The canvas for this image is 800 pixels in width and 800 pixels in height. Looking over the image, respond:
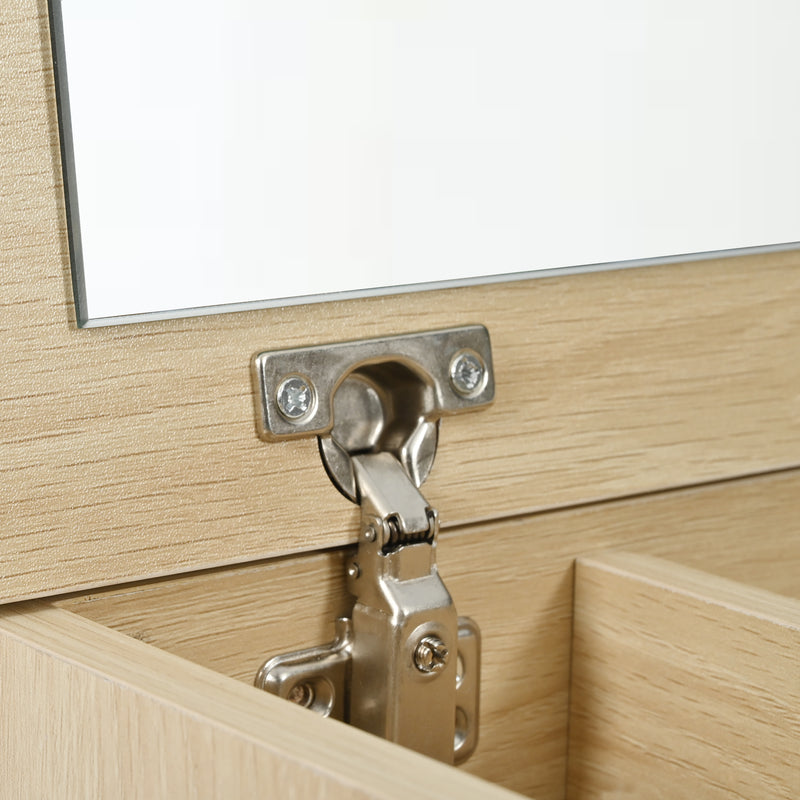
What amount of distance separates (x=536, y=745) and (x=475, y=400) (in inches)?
4.8

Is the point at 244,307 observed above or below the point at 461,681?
above

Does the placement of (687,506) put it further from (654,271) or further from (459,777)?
(459,777)

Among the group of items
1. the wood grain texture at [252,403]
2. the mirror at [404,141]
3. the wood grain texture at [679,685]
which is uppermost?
the mirror at [404,141]

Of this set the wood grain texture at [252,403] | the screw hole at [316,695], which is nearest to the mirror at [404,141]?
the wood grain texture at [252,403]

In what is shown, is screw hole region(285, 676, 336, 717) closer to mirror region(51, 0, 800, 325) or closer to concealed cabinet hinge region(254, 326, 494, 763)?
concealed cabinet hinge region(254, 326, 494, 763)

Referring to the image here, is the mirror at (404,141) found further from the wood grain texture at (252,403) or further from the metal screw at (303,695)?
the metal screw at (303,695)

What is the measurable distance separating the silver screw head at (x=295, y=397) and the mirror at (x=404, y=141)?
22mm

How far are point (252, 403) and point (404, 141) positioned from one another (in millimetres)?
87

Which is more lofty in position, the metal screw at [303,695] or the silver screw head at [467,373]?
the silver screw head at [467,373]

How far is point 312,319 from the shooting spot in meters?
0.33

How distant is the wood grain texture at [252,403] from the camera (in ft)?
0.96

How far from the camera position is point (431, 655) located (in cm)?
34

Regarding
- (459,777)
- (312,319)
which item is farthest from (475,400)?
(459,777)

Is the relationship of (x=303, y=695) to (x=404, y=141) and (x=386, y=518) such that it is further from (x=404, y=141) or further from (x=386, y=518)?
(x=404, y=141)
